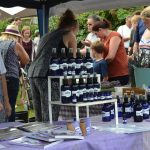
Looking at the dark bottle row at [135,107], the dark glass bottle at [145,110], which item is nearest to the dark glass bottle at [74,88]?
the dark bottle row at [135,107]

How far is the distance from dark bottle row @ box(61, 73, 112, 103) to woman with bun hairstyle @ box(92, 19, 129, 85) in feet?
5.99

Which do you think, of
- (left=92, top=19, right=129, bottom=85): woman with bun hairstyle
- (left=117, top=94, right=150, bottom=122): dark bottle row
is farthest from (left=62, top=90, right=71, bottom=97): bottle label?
(left=92, top=19, right=129, bottom=85): woman with bun hairstyle

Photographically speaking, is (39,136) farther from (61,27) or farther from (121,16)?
(121,16)

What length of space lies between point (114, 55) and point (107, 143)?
225cm

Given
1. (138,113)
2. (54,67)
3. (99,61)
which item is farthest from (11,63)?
(138,113)

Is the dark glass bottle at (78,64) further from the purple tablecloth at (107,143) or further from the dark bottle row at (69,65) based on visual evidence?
the purple tablecloth at (107,143)

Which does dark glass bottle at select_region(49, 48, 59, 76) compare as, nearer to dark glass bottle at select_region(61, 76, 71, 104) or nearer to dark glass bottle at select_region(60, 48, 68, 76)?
dark glass bottle at select_region(60, 48, 68, 76)

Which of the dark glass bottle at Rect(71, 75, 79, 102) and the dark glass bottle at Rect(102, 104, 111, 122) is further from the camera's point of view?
the dark glass bottle at Rect(102, 104, 111, 122)

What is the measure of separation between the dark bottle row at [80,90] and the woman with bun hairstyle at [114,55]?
182 centimetres

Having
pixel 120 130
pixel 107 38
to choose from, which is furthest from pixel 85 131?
pixel 107 38

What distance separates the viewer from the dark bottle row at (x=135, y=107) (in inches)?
120

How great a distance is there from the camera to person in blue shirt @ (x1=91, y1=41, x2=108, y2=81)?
181 inches

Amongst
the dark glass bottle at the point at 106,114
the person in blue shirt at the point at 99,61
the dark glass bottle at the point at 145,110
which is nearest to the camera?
the dark glass bottle at the point at 106,114

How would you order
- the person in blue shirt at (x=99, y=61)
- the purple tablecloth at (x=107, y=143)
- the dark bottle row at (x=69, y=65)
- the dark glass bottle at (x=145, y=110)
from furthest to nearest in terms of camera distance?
the person in blue shirt at (x=99, y=61)
the dark glass bottle at (x=145, y=110)
the dark bottle row at (x=69, y=65)
the purple tablecloth at (x=107, y=143)
